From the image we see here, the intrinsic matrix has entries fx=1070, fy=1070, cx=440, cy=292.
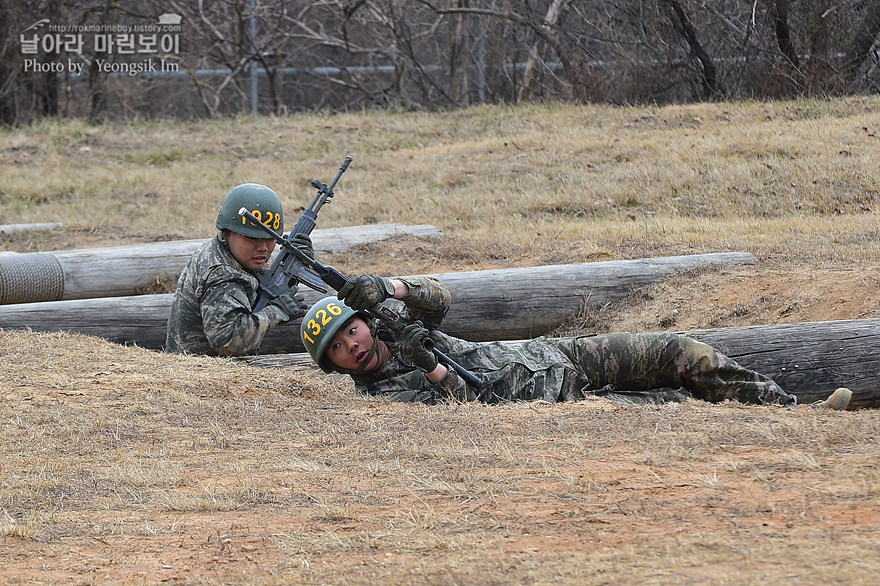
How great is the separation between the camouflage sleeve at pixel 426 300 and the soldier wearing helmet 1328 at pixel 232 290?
1070 millimetres

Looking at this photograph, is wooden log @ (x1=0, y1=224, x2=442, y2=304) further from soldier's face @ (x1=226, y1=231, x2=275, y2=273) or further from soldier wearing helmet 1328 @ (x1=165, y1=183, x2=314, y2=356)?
soldier's face @ (x1=226, y1=231, x2=275, y2=273)

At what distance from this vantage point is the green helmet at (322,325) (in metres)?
5.44

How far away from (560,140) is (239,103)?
992cm

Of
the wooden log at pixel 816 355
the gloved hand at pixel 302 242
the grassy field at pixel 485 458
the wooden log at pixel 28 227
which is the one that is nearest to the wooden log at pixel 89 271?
the grassy field at pixel 485 458

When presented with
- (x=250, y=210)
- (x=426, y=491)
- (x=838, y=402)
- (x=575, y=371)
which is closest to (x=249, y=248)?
(x=250, y=210)

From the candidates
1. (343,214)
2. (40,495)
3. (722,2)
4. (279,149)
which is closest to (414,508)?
(40,495)

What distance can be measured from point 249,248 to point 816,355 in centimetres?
340

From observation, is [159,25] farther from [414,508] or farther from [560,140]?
[414,508]

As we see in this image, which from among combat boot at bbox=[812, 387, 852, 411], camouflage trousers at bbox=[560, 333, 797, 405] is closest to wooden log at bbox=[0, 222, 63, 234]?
camouflage trousers at bbox=[560, 333, 797, 405]

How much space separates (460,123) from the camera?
55.1ft

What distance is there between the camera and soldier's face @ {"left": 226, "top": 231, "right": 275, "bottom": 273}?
21.8 feet

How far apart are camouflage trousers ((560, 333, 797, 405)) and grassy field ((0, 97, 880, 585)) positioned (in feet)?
1.77

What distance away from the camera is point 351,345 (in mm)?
5488

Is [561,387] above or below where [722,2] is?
below
